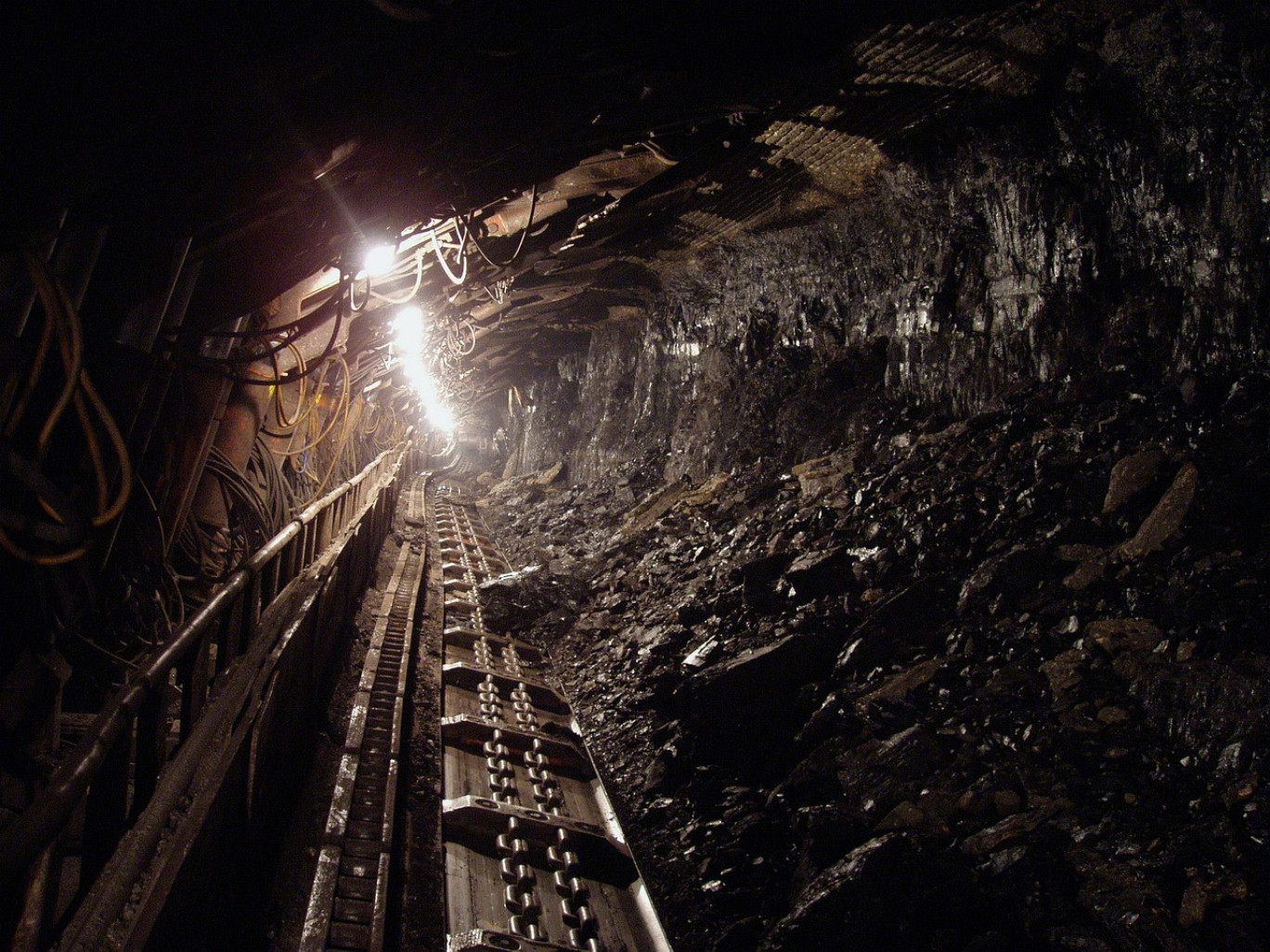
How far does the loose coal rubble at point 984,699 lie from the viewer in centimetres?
285

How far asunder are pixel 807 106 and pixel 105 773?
5.49 metres

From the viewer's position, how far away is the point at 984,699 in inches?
152

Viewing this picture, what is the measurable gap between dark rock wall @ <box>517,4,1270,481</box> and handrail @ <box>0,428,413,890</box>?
5522 millimetres

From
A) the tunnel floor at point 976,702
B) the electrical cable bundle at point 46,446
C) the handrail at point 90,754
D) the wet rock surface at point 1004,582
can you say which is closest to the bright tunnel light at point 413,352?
the wet rock surface at point 1004,582

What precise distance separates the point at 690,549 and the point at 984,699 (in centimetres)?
428

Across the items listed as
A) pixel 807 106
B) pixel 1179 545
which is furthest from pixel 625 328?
pixel 1179 545

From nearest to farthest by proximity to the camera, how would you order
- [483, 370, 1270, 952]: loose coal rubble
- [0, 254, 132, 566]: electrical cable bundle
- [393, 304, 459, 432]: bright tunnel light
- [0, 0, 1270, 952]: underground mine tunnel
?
[0, 254, 132, 566]: electrical cable bundle < [0, 0, 1270, 952]: underground mine tunnel < [483, 370, 1270, 952]: loose coal rubble < [393, 304, 459, 432]: bright tunnel light

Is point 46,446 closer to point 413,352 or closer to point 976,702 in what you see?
point 976,702

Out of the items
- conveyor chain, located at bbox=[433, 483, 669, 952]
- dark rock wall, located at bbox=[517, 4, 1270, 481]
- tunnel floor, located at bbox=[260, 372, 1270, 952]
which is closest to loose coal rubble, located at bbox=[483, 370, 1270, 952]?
tunnel floor, located at bbox=[260, 372, 1270, 952]

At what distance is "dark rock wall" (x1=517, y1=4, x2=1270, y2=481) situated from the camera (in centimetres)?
448

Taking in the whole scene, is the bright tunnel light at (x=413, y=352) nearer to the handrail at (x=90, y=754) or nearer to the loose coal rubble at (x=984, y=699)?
the loose coal rubble at (x=984, y=699)

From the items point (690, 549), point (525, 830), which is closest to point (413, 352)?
point (690, 549)

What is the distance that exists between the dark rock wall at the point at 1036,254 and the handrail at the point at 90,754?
5.52m

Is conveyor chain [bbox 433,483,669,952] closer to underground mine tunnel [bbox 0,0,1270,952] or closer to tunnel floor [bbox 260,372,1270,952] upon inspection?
underground mine tunnel [bbox 0,0,1270,952]
